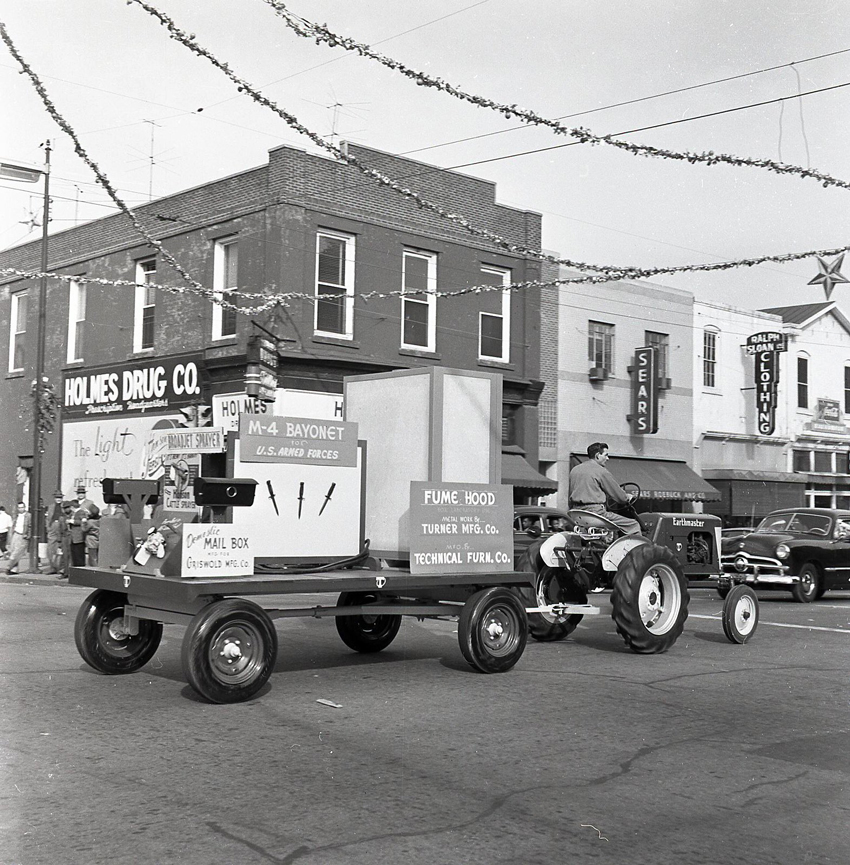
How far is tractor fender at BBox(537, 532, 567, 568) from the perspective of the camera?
10.6m

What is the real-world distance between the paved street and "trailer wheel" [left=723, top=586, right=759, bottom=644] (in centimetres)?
134

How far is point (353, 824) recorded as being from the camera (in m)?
4.74

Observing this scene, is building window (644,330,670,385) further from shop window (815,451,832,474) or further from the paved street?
the paved street

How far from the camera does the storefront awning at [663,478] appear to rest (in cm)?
2881

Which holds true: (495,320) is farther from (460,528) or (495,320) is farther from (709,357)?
(460,528)

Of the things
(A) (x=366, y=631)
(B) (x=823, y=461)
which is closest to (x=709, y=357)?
(B) (x=823, y=461)

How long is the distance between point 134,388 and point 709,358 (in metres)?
17.4

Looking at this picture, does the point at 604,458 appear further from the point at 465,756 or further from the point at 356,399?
the point at 465,756

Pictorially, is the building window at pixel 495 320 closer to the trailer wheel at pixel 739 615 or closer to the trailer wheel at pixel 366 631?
the trailer wheel at pixel 739 615

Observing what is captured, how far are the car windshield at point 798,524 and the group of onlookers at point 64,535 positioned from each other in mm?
12700

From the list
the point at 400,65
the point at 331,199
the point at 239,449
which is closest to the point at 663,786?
the point at 239,449

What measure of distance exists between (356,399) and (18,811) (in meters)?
5.33

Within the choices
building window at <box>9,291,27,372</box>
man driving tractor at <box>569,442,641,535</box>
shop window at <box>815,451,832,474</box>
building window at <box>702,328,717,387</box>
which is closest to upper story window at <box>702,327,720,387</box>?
building window at <box>702,328,717,387</box>

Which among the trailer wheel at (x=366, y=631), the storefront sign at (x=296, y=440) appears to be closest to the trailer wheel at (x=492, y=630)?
the trailer wheel at (x=366, y=631)
